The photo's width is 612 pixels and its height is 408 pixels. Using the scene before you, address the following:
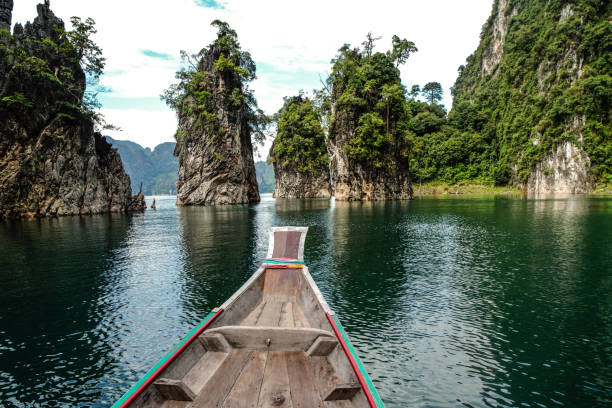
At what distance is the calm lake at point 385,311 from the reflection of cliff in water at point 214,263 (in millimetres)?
101

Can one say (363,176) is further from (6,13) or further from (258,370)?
(258,370)

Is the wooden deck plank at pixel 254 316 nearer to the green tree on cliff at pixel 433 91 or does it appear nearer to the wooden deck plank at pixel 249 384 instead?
the wooden deck plank at pixel 249 384

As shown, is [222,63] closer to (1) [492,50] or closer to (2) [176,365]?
(2) [176,365]

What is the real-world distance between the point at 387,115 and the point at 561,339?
180ft

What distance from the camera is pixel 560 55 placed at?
73.4m

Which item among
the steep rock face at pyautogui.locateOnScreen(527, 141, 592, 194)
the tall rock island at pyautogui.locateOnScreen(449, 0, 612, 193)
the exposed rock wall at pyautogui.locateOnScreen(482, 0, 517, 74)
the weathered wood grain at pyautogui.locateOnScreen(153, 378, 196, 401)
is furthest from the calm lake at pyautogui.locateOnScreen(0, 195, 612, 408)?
the exposed rock wall at pyautogui.locateOnScreen(482, 0, 517, 74)

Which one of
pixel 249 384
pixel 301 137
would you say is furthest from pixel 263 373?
pixel 301 137

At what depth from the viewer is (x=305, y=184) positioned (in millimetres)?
89250

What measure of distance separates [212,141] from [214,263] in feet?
162

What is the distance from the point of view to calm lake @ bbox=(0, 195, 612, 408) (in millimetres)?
6199

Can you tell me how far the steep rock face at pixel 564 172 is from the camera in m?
65.7

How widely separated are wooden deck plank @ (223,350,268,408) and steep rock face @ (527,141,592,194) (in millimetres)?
83275

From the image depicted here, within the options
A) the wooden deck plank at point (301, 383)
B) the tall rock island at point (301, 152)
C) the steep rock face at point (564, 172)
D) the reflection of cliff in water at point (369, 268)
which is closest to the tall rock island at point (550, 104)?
the steep rock face at point (564, 172)

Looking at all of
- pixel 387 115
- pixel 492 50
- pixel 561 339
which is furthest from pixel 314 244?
pixel 492 50
